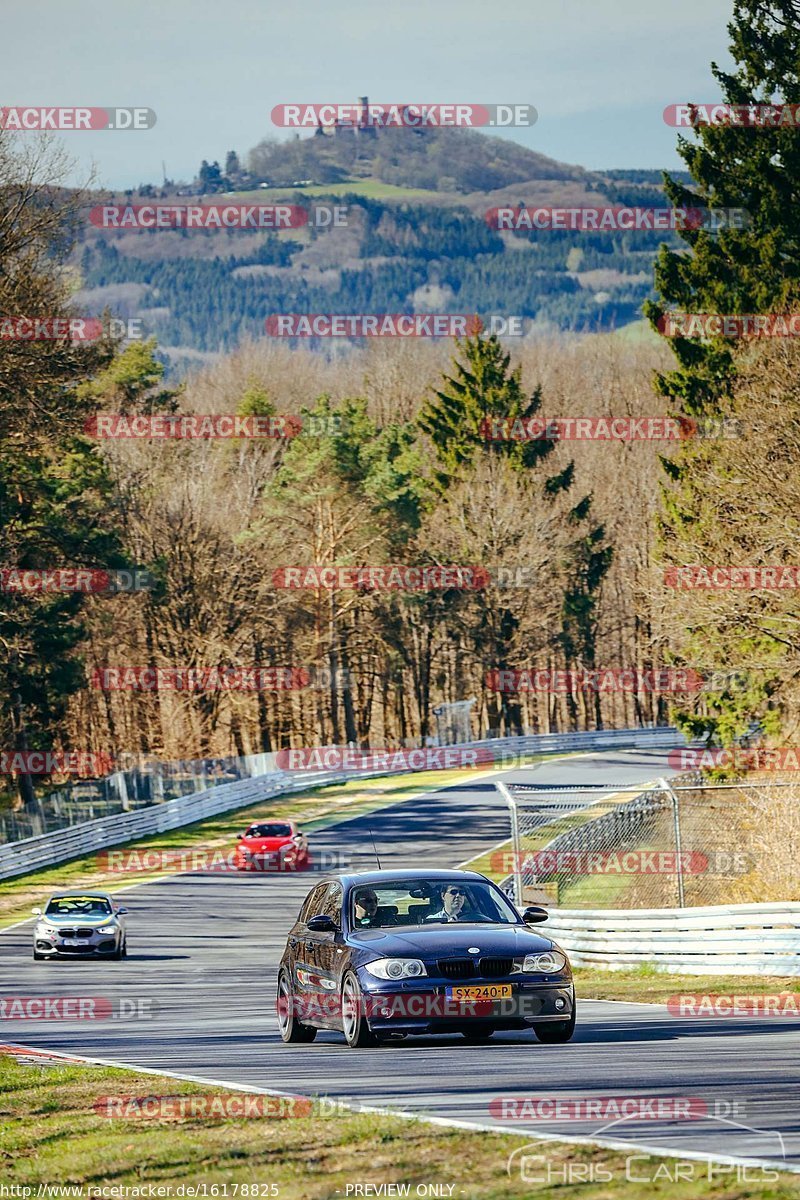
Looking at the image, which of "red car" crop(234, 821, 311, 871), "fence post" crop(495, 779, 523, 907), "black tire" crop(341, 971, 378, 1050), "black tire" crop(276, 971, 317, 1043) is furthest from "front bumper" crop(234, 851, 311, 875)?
"black tire" crop(341, 971, 378, 1050)

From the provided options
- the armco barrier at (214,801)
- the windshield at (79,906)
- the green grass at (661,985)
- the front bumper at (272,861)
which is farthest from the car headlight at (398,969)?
the armco barrier at (214,801)

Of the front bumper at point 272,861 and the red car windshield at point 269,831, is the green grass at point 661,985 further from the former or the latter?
the red car windshield at point 269,831

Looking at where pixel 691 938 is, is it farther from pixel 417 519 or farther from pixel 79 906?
pixel 417 519

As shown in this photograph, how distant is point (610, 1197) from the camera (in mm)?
7031

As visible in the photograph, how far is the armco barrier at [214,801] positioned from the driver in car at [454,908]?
32.2 m

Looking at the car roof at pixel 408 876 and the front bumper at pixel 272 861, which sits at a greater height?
the car roof at pixel 408 876

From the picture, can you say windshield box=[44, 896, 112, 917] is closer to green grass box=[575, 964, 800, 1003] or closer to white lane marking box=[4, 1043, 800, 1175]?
green grass box=[575, 964, 800, 1003]

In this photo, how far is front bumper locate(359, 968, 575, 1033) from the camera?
42.4 feet

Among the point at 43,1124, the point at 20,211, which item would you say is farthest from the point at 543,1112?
the point at 20,211

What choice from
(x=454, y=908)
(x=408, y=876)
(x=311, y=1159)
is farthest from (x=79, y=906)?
(x=311, y=1159)

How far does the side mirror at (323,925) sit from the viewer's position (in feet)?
46.7

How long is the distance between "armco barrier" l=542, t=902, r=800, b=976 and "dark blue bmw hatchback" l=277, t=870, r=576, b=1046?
5586 mm

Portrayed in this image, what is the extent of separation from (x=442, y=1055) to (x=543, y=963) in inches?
41.7

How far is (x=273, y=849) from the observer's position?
1778 inches
